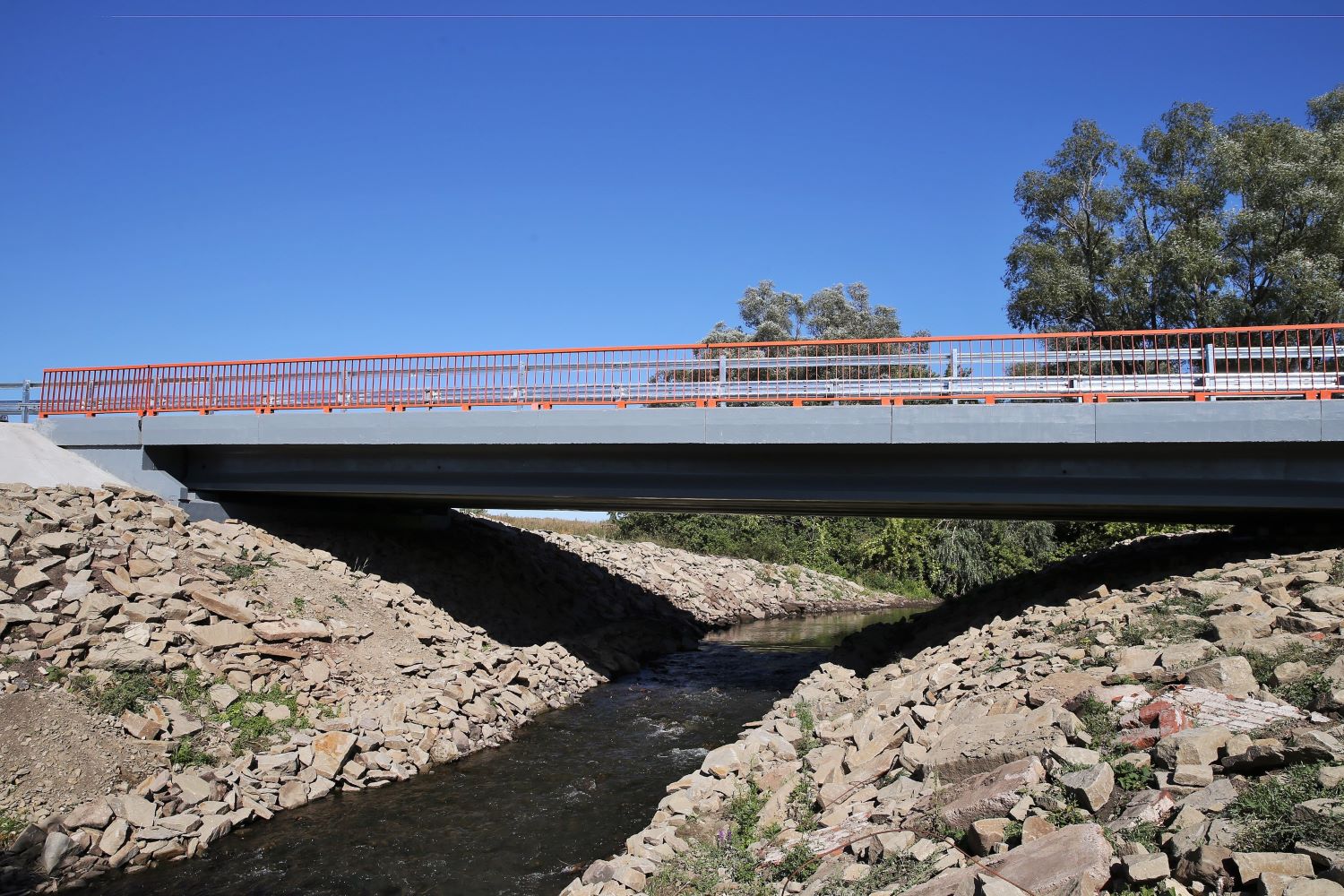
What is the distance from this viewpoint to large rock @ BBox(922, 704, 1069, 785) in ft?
29.6

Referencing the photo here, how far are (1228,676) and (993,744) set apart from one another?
95.5 inches

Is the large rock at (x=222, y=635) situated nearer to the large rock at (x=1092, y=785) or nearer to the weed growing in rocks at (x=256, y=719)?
the weed growing in rocks at (x=256, y=719)

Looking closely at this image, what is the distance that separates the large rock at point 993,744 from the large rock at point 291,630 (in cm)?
1153

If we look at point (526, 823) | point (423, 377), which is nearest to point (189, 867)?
point (526, 823)

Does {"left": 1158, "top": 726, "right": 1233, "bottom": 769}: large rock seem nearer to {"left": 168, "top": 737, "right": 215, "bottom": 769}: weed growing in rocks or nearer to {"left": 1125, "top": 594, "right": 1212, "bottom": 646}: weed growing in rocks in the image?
{"left": 1125, "top": 594, "right": 1212, "bottom": 646}: weed growing in rocks

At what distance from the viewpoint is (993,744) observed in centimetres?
938

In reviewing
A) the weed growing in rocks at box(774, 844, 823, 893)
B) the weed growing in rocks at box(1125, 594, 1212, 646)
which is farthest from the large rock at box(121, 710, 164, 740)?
the weed growing in rocks at box(1125, 594, 1212, 646)

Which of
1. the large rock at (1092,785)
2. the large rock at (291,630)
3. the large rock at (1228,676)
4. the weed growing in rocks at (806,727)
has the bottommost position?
the weed growing in rocks at (806,727)

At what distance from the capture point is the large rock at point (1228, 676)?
9266 mm

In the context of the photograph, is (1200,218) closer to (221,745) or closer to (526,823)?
(526,823)

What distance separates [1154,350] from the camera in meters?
17.3

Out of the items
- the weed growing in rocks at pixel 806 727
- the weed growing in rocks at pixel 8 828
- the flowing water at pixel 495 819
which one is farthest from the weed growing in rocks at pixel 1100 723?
the weed growing in rocks at pixel 8 828

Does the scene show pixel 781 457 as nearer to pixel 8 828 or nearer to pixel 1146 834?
pixel 1146 834

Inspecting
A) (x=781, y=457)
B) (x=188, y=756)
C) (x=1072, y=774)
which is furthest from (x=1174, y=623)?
(x=188, y=756)
